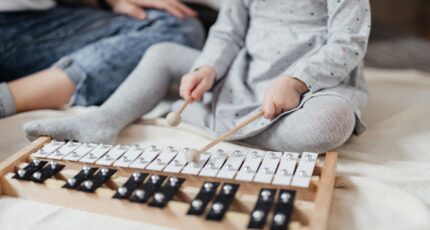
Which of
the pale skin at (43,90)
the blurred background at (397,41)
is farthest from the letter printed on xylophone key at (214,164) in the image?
the blurred background at (397,41)

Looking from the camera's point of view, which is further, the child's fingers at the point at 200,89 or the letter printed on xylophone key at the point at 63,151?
the child's fingers at the point at 200,89

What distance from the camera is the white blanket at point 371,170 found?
23.9 inches

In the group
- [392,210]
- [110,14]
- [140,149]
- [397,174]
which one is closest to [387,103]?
[397,174]

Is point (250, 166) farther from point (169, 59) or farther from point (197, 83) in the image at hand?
point (169, 59)

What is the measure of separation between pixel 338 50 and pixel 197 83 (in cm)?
25

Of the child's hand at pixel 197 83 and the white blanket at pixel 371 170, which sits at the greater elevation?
the child's hand at pixel 197 83

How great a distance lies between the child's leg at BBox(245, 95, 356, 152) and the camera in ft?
2.40

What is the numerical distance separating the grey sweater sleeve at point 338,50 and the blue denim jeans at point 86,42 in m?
0.38

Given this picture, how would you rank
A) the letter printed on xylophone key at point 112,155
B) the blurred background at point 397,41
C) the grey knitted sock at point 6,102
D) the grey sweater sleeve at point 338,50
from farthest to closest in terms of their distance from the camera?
the blurred background at point 397,41, the grey knitted sock at point 6,102, the grey sweater sleeve at point 338,50, the letter printed on xylophone key at point 112,155

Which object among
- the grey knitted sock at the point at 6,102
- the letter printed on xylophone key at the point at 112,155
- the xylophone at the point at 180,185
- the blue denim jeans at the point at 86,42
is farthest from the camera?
the blue denim jeans at the point at 86,42

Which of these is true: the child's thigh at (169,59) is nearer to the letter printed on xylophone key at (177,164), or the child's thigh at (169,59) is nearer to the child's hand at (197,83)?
the child's hand at (197,83)

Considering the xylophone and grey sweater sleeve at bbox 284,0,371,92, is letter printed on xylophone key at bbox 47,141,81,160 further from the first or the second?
grey sweater sleeve at bbox 284,0,371,92

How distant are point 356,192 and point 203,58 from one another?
402 millimetres

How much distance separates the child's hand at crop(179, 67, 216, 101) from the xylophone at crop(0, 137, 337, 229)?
0.18m
